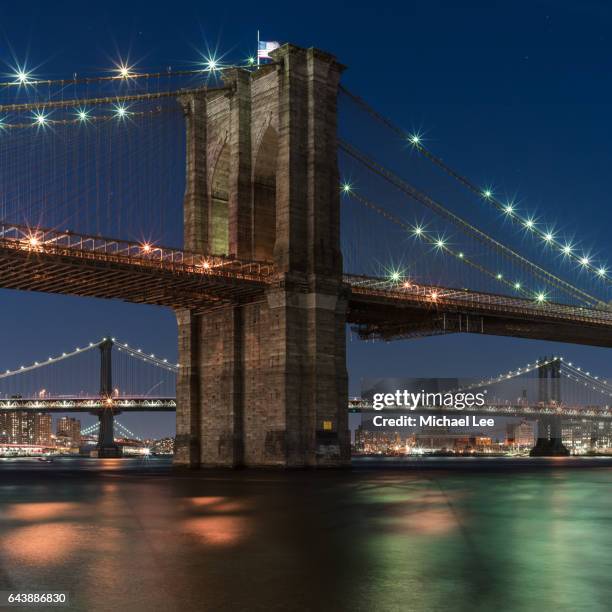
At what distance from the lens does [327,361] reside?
Answer: 55.7m

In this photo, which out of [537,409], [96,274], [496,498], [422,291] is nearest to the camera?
[496,498]

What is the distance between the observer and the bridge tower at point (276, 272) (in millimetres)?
54875

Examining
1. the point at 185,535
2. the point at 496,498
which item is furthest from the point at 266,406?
the point at 185,535

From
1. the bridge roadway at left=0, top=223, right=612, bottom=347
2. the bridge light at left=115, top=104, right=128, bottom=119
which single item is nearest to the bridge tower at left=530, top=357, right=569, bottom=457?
the bridge roadway at left=0, top=223, right=612, bottom=347

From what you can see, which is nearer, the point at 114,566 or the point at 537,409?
the point at 114,566

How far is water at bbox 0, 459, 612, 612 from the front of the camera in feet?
37.8

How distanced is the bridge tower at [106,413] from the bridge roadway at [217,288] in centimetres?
8107

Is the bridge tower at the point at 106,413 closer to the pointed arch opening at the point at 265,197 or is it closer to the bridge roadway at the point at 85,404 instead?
the bridge roadway at the point at 85,404

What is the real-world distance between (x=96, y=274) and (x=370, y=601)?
134 ft

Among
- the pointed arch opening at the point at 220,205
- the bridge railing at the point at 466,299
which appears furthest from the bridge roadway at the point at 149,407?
the pointed arch opening at the point at 220,205

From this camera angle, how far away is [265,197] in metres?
61.5

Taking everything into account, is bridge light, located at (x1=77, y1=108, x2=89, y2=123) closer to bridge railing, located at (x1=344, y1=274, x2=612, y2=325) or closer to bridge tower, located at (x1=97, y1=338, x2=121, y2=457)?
bridge railing, located at (x1=344, y1=274, x2=612, y2=325)

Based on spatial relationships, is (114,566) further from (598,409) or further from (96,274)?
(598,409)

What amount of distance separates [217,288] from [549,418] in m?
108
